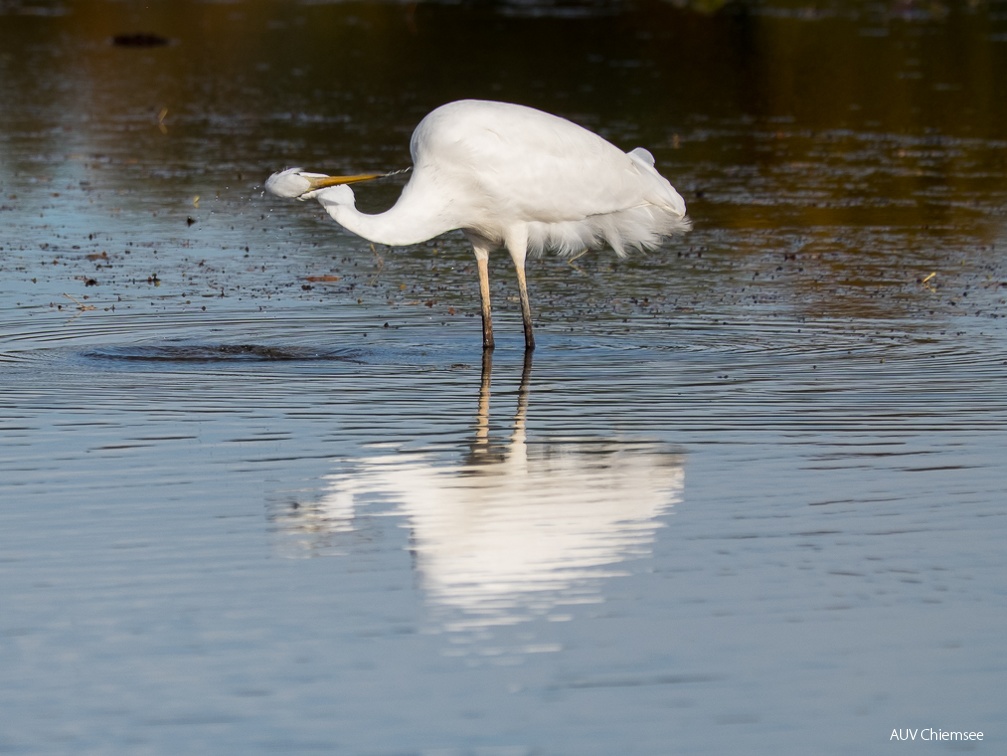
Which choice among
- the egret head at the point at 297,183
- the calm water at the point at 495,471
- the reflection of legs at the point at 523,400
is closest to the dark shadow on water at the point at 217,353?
the calm water at the point at 495,471

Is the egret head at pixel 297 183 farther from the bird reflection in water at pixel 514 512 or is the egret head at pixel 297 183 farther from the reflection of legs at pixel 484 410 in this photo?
the bird reflection in water at pixel 514 512

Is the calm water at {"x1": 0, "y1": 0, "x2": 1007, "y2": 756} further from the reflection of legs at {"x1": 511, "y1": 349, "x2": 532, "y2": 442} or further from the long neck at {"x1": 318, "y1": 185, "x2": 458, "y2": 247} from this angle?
the long neck at {"x1": 318, "y1": 185, "x2": 458, "y2": 247}

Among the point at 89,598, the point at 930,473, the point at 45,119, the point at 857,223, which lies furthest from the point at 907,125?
the point at 89,598

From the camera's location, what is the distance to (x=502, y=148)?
39.6 feet

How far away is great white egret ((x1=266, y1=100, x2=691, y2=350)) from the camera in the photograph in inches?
460

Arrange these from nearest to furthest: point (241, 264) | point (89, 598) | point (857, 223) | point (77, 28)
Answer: point (89, 598), point (241, 264), point (857, 223), point (77, 28)

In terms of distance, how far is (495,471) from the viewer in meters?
8.82

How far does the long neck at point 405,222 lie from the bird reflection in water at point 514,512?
2123mm

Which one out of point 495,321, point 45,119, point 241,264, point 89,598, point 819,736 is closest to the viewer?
point 819,736

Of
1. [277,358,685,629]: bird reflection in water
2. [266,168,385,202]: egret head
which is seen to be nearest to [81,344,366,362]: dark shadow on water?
[266,168,385,202]: egret head

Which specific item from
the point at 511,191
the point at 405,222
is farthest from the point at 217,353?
the point at 511,191

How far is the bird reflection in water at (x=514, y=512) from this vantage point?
6.98 m

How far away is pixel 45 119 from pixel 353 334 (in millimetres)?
13702

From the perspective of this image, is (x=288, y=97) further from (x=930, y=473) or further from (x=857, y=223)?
(x=930, y=473)
